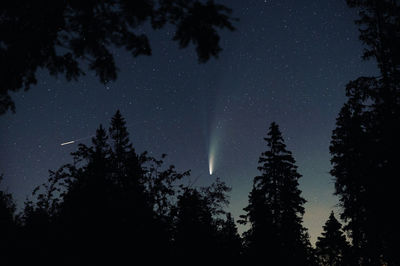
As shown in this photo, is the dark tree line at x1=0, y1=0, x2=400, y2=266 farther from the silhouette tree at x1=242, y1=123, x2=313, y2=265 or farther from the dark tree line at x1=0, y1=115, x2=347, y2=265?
the silhouette tree at x1=242, y1=123, x2=313, y2=265

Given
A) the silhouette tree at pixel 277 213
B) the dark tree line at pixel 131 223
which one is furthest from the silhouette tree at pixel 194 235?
the silhouette tree at pixel 277 213

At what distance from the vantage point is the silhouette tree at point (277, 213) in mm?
23609

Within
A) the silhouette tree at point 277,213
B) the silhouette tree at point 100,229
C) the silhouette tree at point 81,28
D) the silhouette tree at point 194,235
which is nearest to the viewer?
the silhouette tree at point 81,28

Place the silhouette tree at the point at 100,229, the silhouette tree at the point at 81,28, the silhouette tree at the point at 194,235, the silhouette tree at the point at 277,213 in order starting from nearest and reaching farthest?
the silhouette tree at the point at 81,28, the silhouette tree at the point at 100,229, the silhouette tree at the point at 194,235, the silhouette tree at the point at 277,213

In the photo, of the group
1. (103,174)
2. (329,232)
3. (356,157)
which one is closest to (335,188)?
(356,157)

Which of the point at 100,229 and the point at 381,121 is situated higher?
the point at 381,121

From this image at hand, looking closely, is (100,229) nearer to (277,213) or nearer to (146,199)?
(146,199)

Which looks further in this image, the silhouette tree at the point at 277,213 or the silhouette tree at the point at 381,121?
the silhouette tree at the point at 277,213

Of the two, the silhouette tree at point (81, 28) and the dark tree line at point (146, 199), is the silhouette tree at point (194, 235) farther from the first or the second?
the silhouette tree at point (81, 28)

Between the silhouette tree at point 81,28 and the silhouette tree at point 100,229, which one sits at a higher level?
the silhouette tree at point 81,28

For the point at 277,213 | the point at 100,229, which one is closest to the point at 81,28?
the point at 100,229

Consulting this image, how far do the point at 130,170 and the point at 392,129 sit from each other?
12.7 m

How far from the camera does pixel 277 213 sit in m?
24.0

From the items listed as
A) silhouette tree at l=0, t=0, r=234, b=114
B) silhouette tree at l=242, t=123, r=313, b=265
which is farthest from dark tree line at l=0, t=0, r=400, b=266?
silhouette tree at l=242, t=123, r=313, b=265
